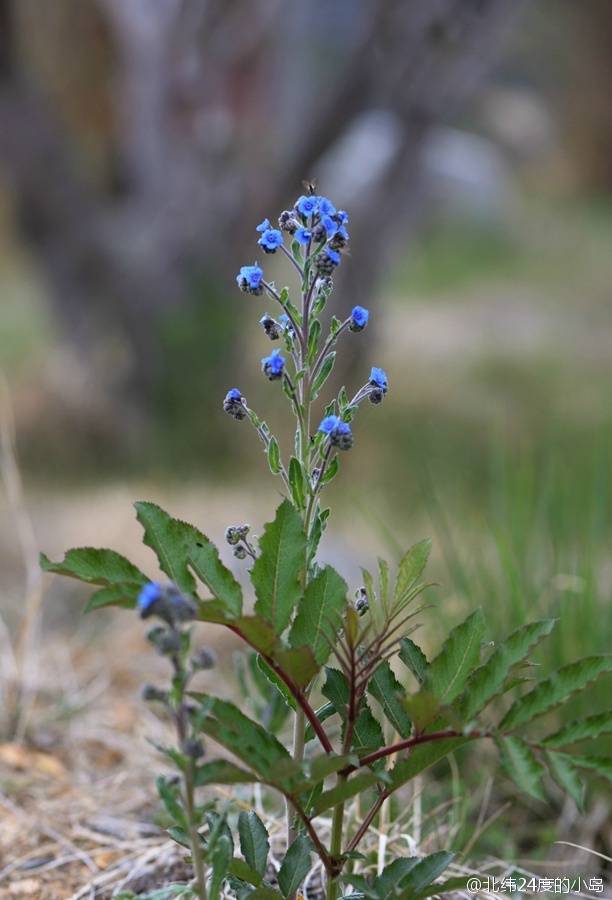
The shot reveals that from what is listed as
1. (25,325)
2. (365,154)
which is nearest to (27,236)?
(25,325)

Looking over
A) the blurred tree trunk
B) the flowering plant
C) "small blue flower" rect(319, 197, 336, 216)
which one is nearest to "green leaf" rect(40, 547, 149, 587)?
the flowering plant

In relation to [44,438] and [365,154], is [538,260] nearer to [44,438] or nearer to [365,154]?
[365,154]

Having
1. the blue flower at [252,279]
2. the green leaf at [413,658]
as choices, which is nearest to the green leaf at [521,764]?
the green leaf at [413,658]

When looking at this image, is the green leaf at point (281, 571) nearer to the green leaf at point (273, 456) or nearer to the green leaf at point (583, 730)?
the green leaf at point (273, 456)

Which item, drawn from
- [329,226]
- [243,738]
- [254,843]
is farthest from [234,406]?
[254,843]

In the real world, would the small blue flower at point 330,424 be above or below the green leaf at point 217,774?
above

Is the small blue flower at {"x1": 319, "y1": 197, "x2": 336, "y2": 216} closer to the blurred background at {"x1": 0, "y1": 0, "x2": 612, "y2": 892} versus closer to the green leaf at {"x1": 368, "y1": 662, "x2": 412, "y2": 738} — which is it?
the green leaf at {"x1": 368, "y1": 662, "x2": 412, "y2": 738}
